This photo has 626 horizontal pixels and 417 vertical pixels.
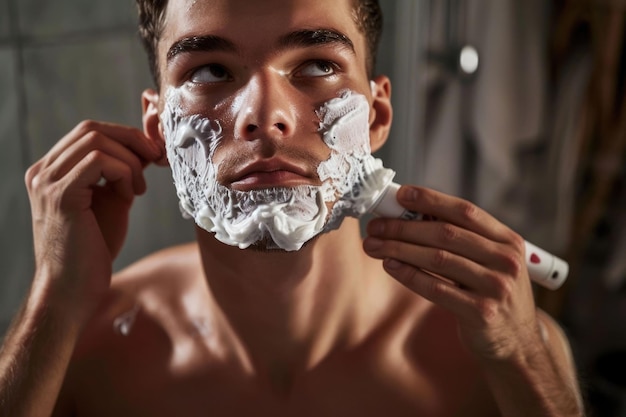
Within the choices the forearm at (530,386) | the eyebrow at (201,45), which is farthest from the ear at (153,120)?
the forearm at (530,386)

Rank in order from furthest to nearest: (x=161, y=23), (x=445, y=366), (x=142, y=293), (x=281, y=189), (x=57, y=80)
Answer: (x=57, y=80) → (x=142, y=293) → (x=445, y=366) → (x=161, y=23) → (x=281, y=189)

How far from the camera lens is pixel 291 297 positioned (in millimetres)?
889

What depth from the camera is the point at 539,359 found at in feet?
2.59

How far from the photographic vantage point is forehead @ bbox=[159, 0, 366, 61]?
2.34 ft

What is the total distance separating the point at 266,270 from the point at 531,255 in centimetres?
32

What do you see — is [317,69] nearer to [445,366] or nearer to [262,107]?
[262,107]

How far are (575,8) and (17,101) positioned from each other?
110 centimetres

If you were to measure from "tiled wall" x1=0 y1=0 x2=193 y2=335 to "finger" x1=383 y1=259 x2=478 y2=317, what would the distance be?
74cm

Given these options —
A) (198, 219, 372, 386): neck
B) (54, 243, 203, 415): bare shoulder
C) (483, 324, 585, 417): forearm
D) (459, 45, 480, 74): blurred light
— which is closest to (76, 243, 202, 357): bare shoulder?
(54, 243, 203, 415): bare shoulder

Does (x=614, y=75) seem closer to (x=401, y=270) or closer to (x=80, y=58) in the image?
(x=401, y=270)

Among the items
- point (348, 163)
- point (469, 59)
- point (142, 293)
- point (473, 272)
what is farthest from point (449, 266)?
point (469, 59)

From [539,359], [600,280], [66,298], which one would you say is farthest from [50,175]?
[600,280]

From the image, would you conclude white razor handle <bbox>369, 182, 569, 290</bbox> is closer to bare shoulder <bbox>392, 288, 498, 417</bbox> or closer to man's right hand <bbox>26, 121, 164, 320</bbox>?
bare shoulder <bbox>392, 288, 498, 417</bbox>

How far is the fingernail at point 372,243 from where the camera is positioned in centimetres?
74
